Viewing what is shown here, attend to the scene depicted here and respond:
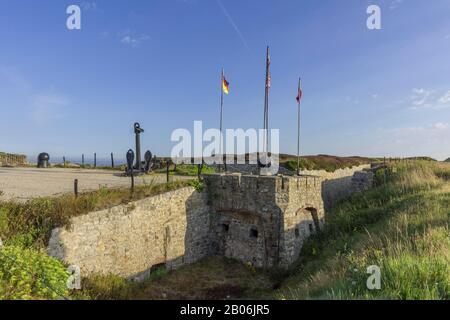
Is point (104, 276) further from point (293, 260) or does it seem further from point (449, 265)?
point (449, 265)

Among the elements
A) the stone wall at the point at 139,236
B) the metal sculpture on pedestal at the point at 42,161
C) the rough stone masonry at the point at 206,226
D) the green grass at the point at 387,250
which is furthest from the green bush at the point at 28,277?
the metal sculpture on pedestal at the point at 42,161

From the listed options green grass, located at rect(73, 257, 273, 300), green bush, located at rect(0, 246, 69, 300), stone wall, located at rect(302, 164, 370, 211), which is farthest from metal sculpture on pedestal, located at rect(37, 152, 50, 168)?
stone wall, located at rect(302, 164, 370, 211)

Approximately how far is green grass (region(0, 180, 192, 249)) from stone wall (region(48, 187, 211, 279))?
0.30m

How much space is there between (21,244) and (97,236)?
228cm

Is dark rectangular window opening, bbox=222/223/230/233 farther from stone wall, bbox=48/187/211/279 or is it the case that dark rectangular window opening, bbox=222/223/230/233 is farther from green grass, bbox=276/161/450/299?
green grass, bbox=276/161/450/299

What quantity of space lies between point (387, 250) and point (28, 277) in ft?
29.4

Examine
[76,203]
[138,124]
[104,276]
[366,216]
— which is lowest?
[104,276]

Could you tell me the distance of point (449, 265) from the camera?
5.69 meters

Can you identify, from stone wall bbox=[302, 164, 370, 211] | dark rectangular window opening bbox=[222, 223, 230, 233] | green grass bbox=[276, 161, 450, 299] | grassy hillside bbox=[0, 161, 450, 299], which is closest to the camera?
green grass bbox=[276, 161, 450, 299]

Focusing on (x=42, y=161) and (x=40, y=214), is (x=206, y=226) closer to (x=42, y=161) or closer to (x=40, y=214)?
(x=40, y=214)

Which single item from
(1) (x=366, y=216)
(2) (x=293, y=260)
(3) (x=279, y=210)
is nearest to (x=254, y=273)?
(2) (x=293, y=260)

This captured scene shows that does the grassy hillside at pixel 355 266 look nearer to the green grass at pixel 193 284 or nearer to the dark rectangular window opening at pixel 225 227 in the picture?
the green grass at pixel 193 284

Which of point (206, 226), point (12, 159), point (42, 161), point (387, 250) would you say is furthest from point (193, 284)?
point (12, 159)

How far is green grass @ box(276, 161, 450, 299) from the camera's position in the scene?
5.40m
